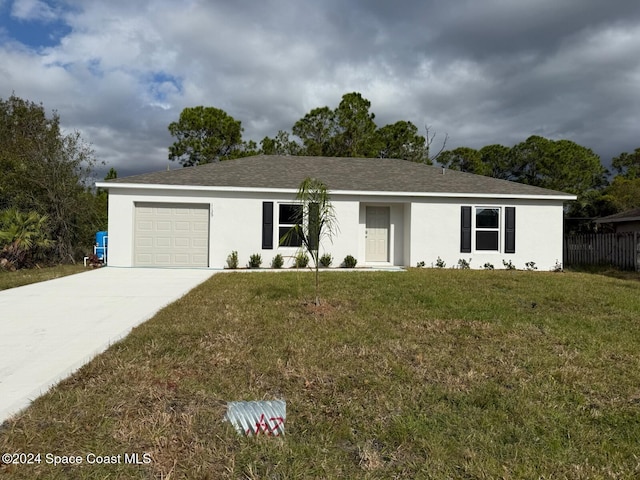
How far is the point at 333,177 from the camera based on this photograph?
15.5 meters

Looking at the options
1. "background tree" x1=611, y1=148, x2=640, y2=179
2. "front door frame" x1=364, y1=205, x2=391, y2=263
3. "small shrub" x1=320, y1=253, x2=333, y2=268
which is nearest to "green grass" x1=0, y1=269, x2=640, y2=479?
"small shrub" x1=320, y1=253, x2=333, y2=268

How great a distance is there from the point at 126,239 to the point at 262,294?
730cm

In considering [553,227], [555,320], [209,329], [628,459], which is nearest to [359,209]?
[553,227]

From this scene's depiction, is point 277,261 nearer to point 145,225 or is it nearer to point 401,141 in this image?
point 145,225

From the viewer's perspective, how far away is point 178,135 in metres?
29.5

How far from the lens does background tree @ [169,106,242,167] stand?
29.0 meters

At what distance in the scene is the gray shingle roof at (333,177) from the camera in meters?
13.9

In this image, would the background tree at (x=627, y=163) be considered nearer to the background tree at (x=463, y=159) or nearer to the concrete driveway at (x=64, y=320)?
the background tree at (x=463, y=159)

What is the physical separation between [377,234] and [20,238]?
1201 cm

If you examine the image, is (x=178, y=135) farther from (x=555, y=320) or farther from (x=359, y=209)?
(x=555, y=320)

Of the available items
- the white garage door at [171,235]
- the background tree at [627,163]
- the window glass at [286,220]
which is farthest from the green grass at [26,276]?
the background tree at [627,163]

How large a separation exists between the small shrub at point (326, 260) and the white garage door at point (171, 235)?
155 inches

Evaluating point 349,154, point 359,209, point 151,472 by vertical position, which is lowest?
point 151,472

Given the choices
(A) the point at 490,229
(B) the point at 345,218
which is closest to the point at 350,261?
(B) the point at 345,218
